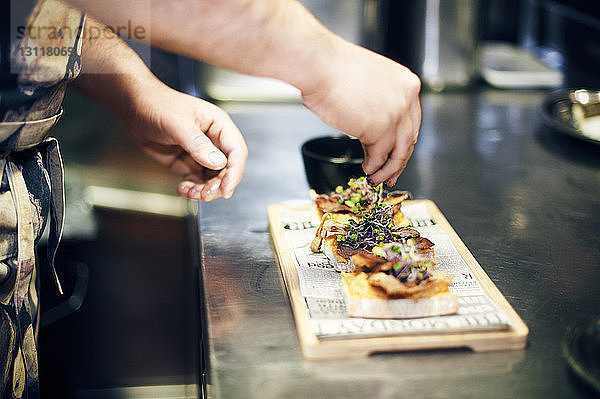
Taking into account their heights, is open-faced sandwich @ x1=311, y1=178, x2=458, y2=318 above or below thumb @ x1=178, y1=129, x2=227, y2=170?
below

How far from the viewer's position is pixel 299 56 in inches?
33.2

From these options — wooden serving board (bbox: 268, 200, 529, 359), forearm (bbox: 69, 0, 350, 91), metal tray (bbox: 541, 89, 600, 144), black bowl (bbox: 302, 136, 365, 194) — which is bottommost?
wooden serving board (bbox: 268, 200, 529, 359)

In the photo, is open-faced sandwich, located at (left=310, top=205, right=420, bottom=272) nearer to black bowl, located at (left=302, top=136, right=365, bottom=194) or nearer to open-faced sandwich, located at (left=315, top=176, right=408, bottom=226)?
open-faced sandwich, located at (left=315, top=176, right=408, bottom=226)

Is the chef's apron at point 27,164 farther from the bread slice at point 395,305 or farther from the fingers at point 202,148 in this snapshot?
the bread slice at point 395,305

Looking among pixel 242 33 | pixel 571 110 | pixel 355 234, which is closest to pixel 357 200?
pixel 355 234

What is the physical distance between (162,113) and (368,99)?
0.48 m

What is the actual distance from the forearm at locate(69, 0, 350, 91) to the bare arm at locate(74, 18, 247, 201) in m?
0.35

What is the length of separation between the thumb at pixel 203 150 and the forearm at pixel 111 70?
0.15 metres

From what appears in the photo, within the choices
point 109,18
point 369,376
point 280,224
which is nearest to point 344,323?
point 369,376

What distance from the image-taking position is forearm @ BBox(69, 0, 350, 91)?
30.5 inches

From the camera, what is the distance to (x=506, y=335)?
2.77 feet

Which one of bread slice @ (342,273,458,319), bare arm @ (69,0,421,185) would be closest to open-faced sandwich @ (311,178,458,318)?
bread slice @ (342,273,458,319)

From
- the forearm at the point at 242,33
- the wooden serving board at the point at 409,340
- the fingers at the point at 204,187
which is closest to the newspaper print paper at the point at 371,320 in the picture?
the wooden serving board at the point at 409,340

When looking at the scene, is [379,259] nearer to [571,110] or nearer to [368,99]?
[368,99]
